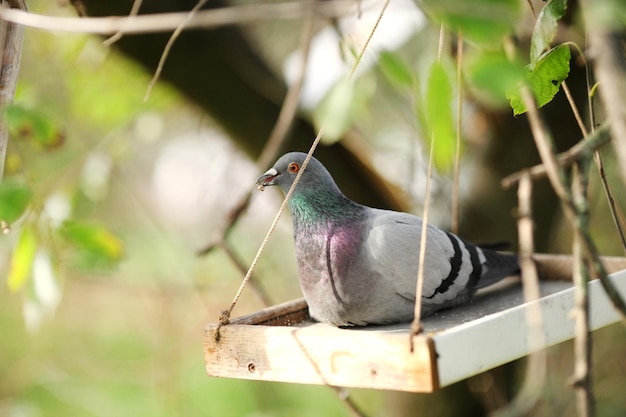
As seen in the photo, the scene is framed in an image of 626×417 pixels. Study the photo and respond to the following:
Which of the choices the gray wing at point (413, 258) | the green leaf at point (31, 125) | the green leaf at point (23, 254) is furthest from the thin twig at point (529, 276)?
the green leaf at point (23, 254)

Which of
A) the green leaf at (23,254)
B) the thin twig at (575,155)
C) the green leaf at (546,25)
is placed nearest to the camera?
the thin twig at (575,155)

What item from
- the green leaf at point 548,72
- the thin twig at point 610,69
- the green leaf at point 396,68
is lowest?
the thin twig at point 610,69

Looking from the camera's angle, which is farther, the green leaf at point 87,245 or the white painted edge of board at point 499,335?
the green leaf at point 87,245

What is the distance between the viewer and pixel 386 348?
1255mm

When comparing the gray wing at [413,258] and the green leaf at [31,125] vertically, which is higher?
the green leaf at [31,125]

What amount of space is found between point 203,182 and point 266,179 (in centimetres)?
267

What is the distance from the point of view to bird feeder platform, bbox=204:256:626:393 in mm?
1230

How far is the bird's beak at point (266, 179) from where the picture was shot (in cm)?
163

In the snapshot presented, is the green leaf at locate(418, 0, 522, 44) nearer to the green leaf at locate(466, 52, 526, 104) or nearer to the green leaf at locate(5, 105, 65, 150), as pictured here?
the green leaf at locate(466, 52, 526, 104)

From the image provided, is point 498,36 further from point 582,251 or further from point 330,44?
point 330,44

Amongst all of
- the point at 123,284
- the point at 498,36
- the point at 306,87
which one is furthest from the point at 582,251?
the point at 123,284

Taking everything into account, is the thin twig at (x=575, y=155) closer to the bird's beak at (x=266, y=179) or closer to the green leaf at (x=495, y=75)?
the green leaf at (x=495, y=75)

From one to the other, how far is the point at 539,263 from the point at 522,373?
1.38m

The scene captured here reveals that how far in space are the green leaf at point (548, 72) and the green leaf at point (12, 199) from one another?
91 cm
